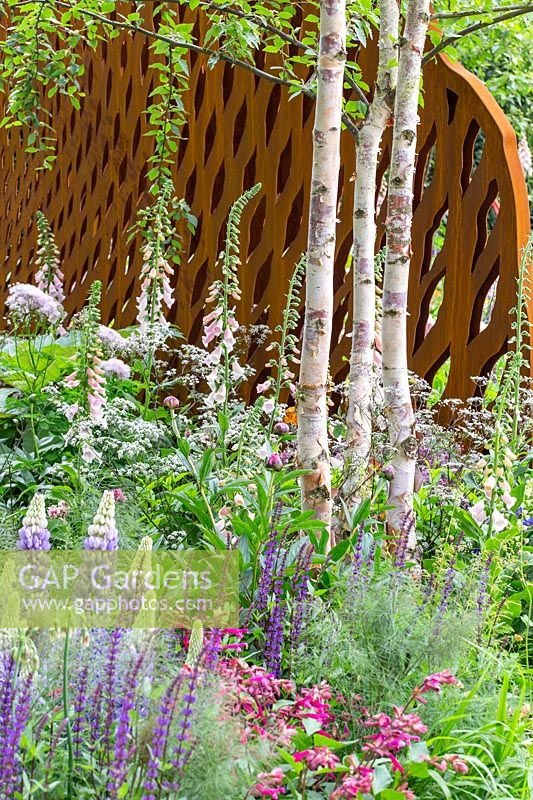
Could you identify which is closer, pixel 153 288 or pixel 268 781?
pixel 268 781

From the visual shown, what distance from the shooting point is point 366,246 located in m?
3.35

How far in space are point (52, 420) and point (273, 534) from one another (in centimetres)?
Result: 195

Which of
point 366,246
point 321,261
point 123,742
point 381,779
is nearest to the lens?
point 123,742

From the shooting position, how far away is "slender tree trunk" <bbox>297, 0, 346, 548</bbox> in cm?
290

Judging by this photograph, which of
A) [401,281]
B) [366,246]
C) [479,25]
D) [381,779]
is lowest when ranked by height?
[381,779]

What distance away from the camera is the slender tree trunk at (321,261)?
9.50 feet

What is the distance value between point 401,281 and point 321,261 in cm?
34

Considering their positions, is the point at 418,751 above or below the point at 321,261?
below

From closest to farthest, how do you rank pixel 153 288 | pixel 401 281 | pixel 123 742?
pixel 123 742 < pixel 401 281 < pixel 153 288

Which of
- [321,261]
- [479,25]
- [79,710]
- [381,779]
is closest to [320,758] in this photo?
[381,779]

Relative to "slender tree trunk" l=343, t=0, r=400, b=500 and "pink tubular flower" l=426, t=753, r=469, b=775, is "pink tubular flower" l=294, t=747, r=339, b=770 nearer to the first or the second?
"pink tubular flower" l=426, t=753, r=469, b=775

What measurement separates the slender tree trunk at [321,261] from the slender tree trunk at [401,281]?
27 cm

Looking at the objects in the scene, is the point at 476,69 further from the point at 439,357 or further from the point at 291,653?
the point at 291,653

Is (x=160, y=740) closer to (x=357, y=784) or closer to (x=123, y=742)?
(x=123, y=742)
